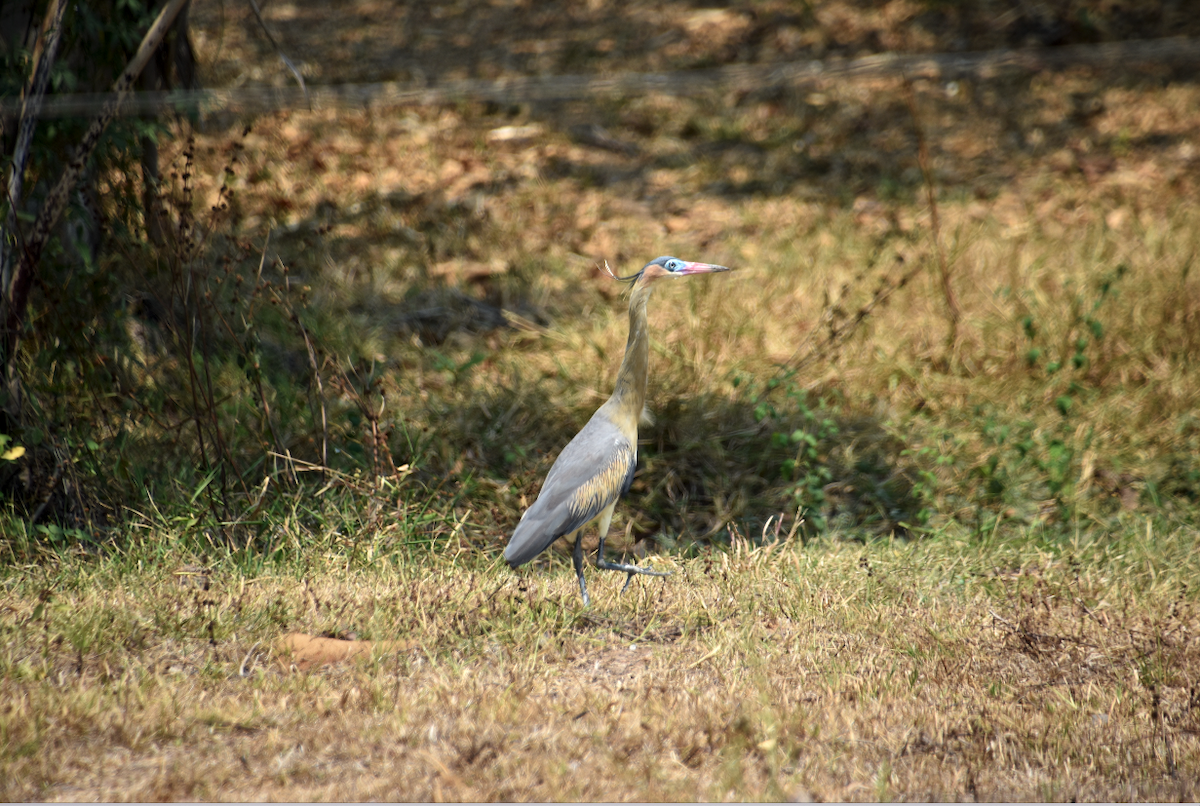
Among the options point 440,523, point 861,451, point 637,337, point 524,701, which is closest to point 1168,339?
point 861,451

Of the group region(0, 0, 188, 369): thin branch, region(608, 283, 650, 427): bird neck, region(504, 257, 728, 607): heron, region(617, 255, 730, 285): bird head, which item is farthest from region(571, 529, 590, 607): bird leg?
region(0, 0, 188, 369): thin branch

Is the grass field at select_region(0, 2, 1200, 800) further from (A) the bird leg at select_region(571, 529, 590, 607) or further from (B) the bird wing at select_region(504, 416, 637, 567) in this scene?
(B) the bird wing at select_region(504, 416, 637, 567)

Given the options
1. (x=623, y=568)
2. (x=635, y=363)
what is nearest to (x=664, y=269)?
(x=635, y=363)

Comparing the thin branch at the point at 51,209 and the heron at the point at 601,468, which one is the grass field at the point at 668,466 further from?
the thin branch at the point at 51,209

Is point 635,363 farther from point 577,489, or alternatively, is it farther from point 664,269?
point 577,489

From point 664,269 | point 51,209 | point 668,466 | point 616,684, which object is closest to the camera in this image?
point 616,684

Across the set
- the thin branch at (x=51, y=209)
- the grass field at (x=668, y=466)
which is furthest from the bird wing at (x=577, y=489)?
the thin branch at (x=51, y=209)

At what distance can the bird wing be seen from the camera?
135 inches

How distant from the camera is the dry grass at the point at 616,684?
A: 9.10ft

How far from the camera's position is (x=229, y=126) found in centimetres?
816

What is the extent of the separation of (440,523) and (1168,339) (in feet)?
13.7

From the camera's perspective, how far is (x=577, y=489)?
3.51 meters

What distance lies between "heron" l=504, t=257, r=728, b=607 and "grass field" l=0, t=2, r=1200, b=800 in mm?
259

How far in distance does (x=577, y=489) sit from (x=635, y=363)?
514mm
